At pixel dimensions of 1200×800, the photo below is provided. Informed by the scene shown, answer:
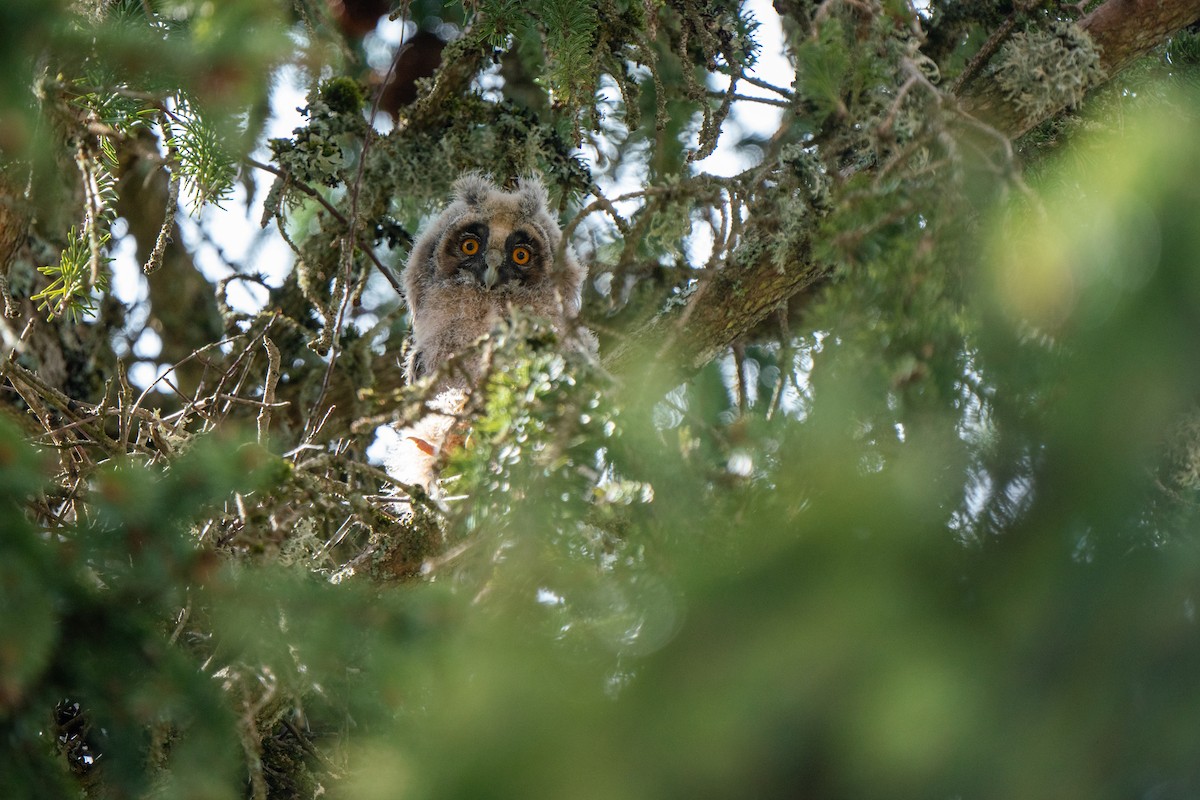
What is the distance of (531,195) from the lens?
13.4 ft

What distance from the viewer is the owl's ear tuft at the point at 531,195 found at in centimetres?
407

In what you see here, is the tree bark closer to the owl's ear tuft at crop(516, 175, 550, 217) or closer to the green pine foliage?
the green pine foliage

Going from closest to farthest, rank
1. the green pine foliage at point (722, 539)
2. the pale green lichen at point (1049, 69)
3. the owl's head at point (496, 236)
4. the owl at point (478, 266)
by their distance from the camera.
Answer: the green pine foliage at point (722, 539) < the pale green lichen at point (1049, 69) < the owl at point (478, 266) < the owl's head at point (496, 236)

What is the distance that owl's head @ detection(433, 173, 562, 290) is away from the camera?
4.00 m

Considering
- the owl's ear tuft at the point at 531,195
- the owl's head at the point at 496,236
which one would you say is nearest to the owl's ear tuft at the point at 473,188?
the owl's head at the point at 496,236

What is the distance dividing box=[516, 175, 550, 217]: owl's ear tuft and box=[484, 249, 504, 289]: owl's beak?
9.2 inches

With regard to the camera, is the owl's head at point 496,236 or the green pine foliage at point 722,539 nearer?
the green pine foliage at point 722,539

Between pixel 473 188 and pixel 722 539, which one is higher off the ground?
pixel 473 188

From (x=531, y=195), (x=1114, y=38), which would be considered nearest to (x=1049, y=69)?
(x=1114, y=38)

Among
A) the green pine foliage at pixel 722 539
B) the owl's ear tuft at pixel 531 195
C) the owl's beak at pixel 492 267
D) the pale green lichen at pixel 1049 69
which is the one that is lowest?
the green pine foliage at pixel 722 539

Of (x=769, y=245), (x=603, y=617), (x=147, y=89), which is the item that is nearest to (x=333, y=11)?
(x=769, y=245)

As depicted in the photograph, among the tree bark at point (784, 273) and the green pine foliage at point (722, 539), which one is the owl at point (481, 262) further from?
the green pine foliage at point (722, 539)

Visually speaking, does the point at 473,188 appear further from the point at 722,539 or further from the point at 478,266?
the point at 722,539

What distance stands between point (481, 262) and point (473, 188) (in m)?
0.31
